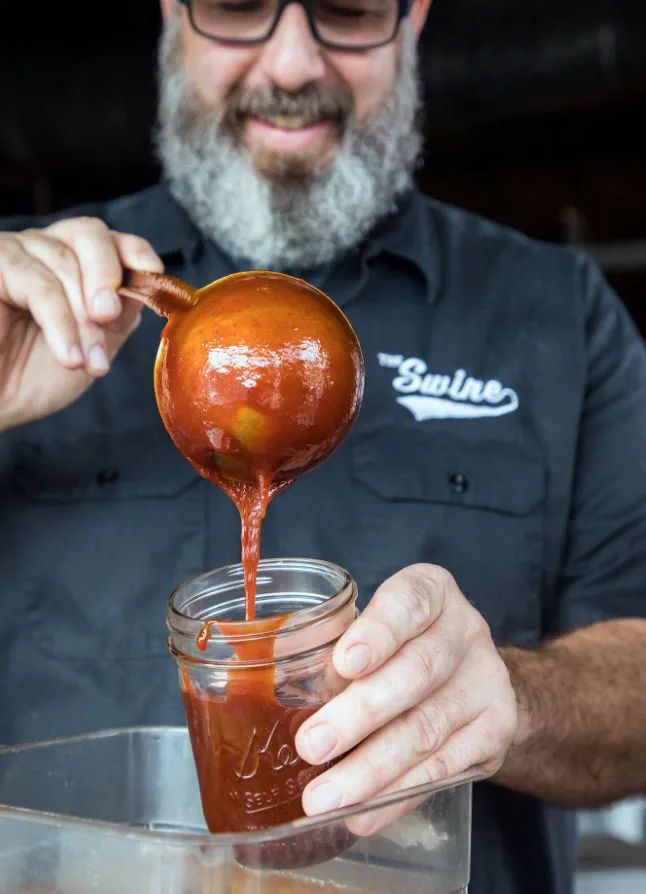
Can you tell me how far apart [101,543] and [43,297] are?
514mm

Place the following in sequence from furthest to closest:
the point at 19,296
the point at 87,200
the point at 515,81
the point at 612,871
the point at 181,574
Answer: the point at 87,200, the point at 515,81, the point at 612,871, the point at 181,574, the point at 19,296

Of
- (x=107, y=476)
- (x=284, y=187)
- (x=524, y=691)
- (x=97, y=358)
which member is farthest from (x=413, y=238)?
(x=524, y=691)

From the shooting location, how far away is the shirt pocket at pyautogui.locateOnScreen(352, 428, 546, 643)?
1558 mm

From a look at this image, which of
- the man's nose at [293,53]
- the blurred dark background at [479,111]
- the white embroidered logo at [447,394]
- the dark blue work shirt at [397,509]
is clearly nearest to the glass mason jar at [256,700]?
the dark blue work shirt at [397,509]

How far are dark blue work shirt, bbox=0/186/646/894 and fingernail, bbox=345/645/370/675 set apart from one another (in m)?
0.77

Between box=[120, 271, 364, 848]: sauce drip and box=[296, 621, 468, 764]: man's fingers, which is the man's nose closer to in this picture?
box=[120, 271, 364, 848]: sauce drip

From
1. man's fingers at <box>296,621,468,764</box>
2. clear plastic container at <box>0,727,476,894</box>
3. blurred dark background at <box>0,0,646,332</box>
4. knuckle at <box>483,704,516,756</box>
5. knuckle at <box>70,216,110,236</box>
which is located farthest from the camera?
blurred dark background at <box>0,0,646,332</box>

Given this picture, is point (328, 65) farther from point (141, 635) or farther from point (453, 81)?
point (453, 81)

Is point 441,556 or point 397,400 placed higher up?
point 397,400

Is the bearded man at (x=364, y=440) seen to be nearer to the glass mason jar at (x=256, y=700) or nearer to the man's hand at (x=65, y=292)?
the man's hand at (x=65, y=292)

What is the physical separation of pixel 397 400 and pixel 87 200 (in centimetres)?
477

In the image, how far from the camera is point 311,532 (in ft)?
5.17

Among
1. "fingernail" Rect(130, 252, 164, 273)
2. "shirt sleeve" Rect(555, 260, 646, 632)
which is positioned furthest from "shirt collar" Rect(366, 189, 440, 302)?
"fingernail" Rect(130, 252, 164, 273)

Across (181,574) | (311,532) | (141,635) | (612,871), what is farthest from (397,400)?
(612,871)
